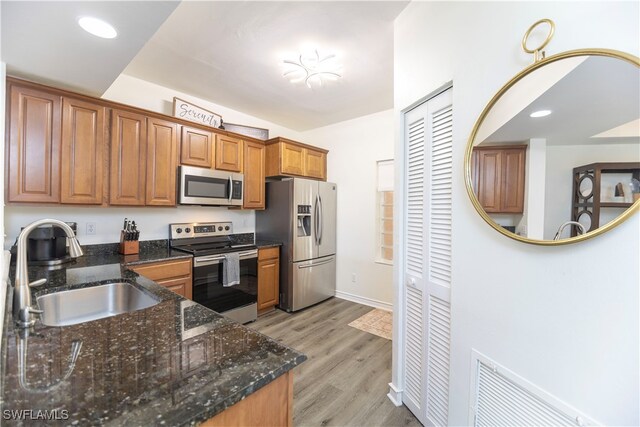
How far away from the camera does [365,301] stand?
3.90 m

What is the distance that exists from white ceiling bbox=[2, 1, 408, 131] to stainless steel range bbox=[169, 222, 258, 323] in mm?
1578

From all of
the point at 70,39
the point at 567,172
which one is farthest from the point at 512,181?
the point at 70,39

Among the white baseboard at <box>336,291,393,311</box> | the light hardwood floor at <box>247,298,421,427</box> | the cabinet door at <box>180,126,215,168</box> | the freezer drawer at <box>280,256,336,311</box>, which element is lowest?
the light hardwood floor at <box>247,298,421,427</box>

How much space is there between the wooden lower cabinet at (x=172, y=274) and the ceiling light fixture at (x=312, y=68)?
2072 mm

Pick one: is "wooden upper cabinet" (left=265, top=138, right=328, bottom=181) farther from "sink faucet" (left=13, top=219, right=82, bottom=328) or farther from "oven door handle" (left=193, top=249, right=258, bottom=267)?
"sink faucet" (left=13, top=219, right=82, bottom=328)

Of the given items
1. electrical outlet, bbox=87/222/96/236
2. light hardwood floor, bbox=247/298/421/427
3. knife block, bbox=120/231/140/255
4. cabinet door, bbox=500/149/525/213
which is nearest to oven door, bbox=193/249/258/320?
light hardwood floor, bbox=247/298/421/427

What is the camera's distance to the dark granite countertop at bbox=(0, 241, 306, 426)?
0.60 m

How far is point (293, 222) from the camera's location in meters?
3.49

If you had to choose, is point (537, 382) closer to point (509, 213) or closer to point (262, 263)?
point (509, 213)

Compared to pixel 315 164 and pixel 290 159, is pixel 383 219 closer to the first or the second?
pixel 315 164

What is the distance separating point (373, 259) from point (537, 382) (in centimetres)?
285

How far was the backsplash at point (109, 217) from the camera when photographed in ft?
7.30

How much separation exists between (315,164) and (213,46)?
2087 mm

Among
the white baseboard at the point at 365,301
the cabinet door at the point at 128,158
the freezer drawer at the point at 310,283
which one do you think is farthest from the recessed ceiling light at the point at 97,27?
the white baseboard at the point at 365,301
